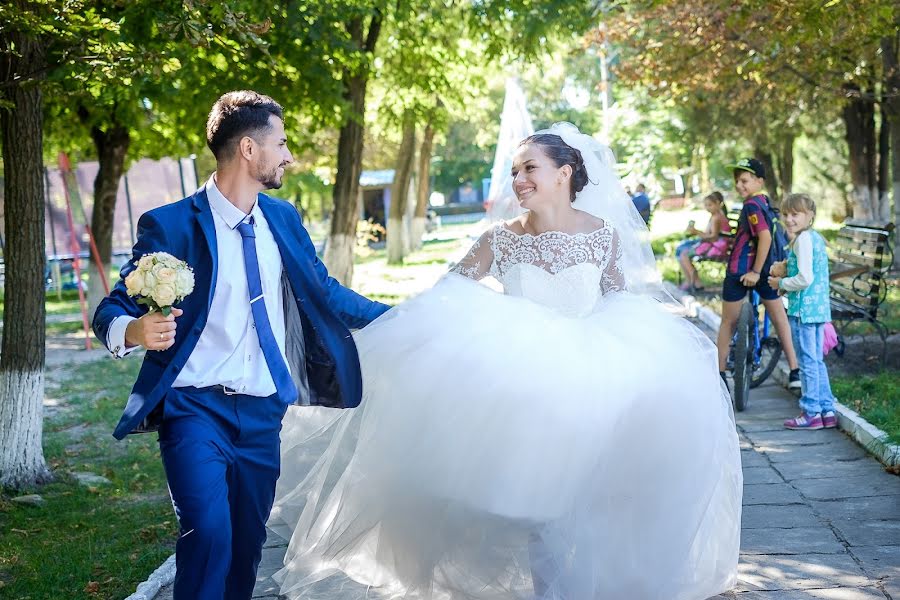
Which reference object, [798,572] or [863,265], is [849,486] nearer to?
[798,572]

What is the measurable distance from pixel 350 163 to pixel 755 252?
944cm

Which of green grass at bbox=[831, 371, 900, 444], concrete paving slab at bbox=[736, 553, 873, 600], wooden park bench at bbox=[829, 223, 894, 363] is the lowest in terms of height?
concrete paving slab at bbox=[736, 553, 873, 600]

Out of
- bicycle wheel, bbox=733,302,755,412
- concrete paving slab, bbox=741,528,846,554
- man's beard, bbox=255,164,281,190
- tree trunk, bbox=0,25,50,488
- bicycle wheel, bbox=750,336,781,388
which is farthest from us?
bicycle wheel, bbox=750,336,781,388

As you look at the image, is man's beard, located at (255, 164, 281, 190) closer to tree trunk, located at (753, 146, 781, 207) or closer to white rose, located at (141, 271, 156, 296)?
white rose, located at (141, 271, 156, 296)

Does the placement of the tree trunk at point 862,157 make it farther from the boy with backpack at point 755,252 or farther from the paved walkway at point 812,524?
the paved walkway at point 812,524

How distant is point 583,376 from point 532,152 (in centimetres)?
134

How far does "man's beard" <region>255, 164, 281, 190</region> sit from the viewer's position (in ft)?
14.1

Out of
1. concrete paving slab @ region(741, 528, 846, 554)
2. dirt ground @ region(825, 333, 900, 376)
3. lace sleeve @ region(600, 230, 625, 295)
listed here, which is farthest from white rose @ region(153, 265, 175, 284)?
dirt ground @ region(825, 333, 900, 376)

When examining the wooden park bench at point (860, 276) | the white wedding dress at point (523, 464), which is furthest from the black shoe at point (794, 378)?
the white wedding dress at point (523, 464)

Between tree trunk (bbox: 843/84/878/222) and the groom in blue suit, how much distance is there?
72.5ft

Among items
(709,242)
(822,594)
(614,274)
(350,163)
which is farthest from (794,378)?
(350,163)

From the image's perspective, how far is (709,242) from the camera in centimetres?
1742

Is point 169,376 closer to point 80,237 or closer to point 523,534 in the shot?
point 523,534

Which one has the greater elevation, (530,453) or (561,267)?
(561,267)
